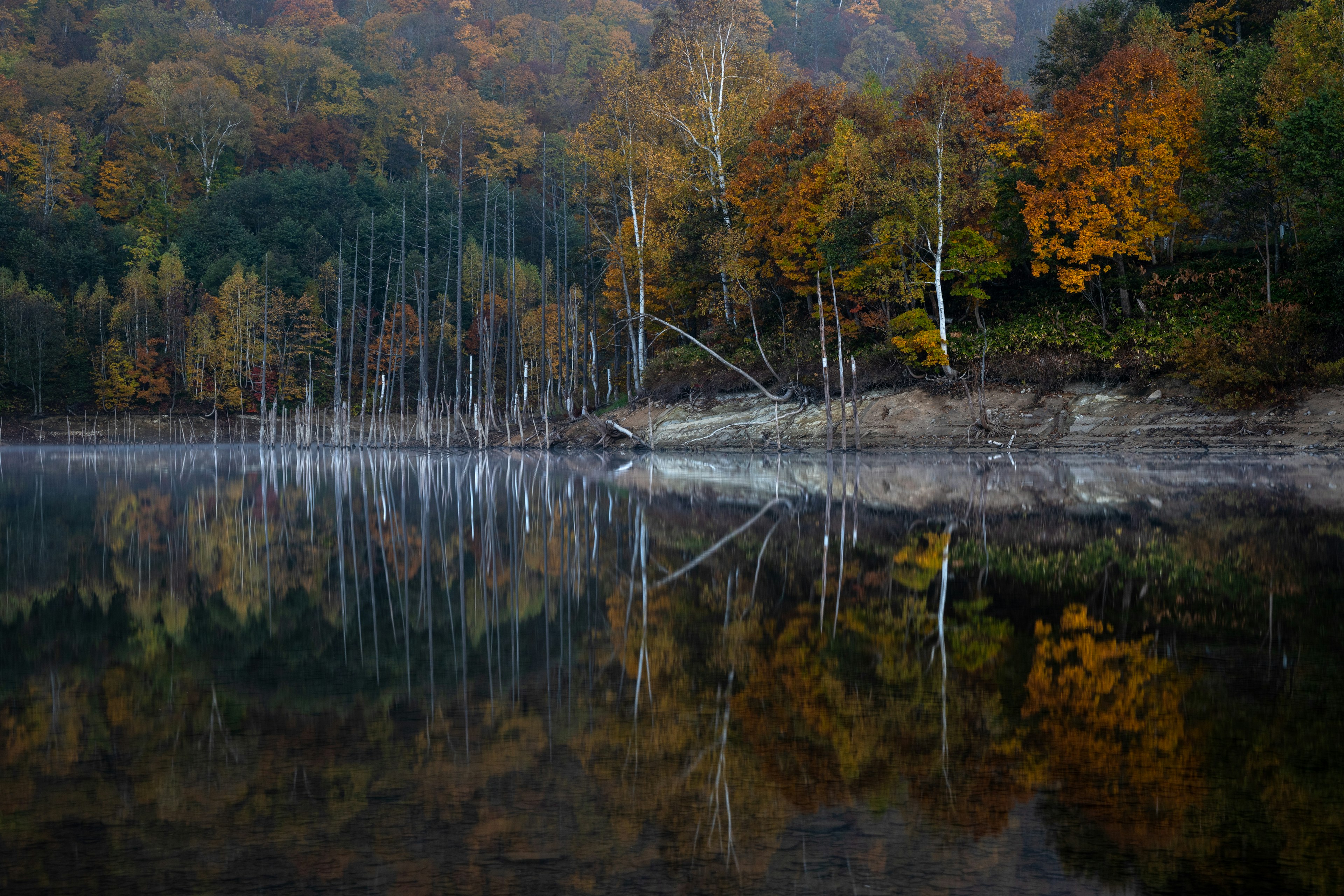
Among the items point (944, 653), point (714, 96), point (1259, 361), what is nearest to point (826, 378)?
point (1259, 361)

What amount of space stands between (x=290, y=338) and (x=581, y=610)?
74.7 meters

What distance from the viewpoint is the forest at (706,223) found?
31797 mm

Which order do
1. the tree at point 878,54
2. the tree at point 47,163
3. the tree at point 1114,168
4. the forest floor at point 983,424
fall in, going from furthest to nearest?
1. the tree at point 878,54
2. the tree at point 47,163
3. the tree at point 1114,168
4. the forest floor at point 983,424

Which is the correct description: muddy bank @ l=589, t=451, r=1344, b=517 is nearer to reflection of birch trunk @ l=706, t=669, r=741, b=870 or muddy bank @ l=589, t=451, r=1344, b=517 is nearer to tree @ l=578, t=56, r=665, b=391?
reflection of birch trunk @ l=706, t=669, r=741, b=870

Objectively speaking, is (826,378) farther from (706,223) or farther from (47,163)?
(47,163)

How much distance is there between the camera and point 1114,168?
111 ft

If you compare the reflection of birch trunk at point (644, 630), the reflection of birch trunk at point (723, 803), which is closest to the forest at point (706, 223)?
the reflection of birch trunk at point (644, 630)

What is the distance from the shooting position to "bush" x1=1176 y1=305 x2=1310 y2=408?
2725 centimetres

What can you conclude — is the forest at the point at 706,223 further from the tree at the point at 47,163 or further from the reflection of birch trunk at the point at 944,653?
the reflection of birch trunk at the point at 944,653

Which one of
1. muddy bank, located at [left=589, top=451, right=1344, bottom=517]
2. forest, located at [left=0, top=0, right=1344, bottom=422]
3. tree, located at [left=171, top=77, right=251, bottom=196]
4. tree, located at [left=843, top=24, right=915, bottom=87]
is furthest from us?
tree, located at [left=843, top=24, right=915, bottom=87]

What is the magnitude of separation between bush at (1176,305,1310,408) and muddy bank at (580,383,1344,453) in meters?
0.48

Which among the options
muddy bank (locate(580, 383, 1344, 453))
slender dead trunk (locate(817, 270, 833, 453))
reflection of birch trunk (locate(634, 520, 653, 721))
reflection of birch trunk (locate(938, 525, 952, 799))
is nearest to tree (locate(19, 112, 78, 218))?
muddy bank (locate(580, 383, 1344, 453))

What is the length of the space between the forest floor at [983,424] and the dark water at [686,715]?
1770 cm

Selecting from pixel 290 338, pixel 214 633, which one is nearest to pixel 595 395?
pixel 290 338
